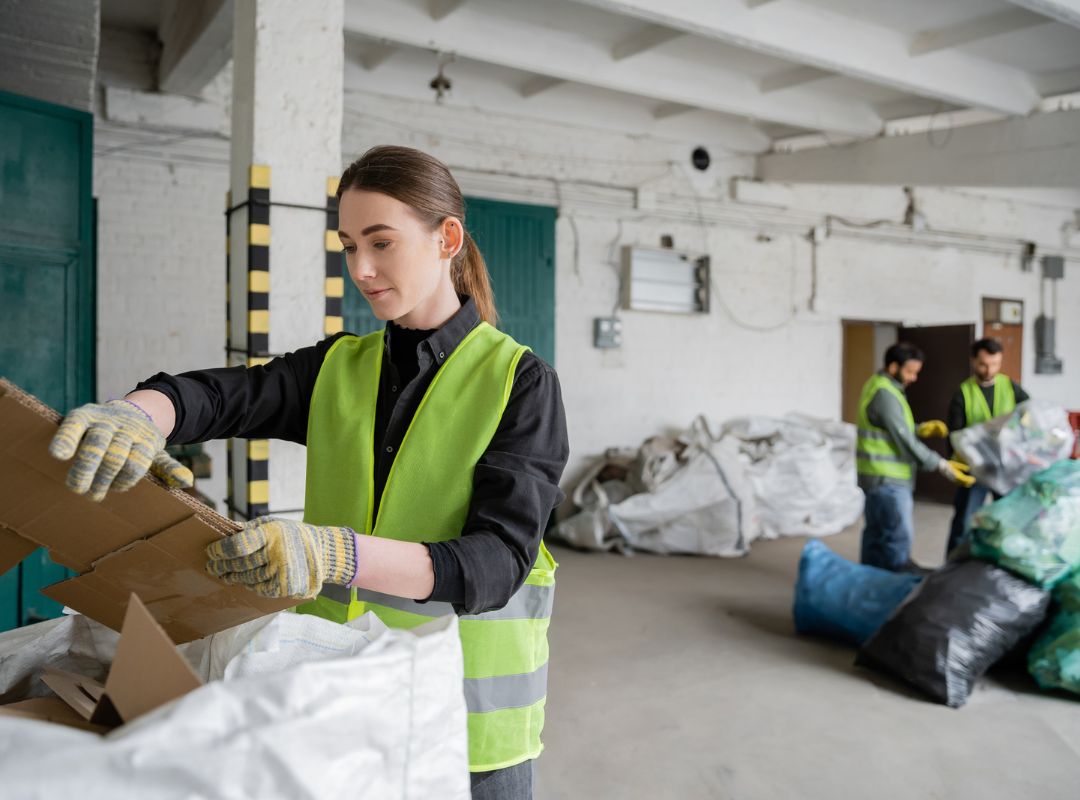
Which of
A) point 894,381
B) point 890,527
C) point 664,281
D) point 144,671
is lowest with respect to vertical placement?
point 890,527

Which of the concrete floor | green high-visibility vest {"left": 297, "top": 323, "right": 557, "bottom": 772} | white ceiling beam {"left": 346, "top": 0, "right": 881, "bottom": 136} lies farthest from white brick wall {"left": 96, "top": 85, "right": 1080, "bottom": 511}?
green high-visibility vest {"left": 297, "top": 323, "right": 557, "bottom": 772}

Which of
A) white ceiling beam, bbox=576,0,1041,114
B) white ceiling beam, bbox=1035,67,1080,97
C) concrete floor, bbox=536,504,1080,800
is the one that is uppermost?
white ceiling beam, bbox=1035,67,1080,97

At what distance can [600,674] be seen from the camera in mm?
3611

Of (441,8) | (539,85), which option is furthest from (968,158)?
(441,8)

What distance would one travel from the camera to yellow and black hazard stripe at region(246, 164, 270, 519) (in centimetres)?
291

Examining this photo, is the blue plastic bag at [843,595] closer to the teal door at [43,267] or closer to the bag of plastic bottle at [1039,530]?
the bag of plastic bottle at [1039,530]

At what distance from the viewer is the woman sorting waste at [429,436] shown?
1117mm

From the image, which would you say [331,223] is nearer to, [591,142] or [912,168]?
[591,142]

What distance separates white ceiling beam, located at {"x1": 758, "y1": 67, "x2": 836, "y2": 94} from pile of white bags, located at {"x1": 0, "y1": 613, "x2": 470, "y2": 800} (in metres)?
5.75

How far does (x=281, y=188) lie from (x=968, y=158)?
4949 mm

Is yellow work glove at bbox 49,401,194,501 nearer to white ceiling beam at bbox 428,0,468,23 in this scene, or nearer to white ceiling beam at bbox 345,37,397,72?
white ceiling beam at bbox 428,0,468,23

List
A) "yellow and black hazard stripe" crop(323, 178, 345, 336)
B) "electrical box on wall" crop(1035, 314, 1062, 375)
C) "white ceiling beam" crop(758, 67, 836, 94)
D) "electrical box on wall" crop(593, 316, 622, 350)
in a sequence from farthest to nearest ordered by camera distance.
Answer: "electrical box on wall" crop(1035, 314, 1062, 375) → "electrical box on wall" crop(593, 316, 622, 350) → "white ceiling beam" crop(758, 67, 836, 94) → "yellow and black hazard stripe" crop(323, 178, 345, 336)

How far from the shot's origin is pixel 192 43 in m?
4.34

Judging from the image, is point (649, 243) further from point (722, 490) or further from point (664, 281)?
point (722, 490)
